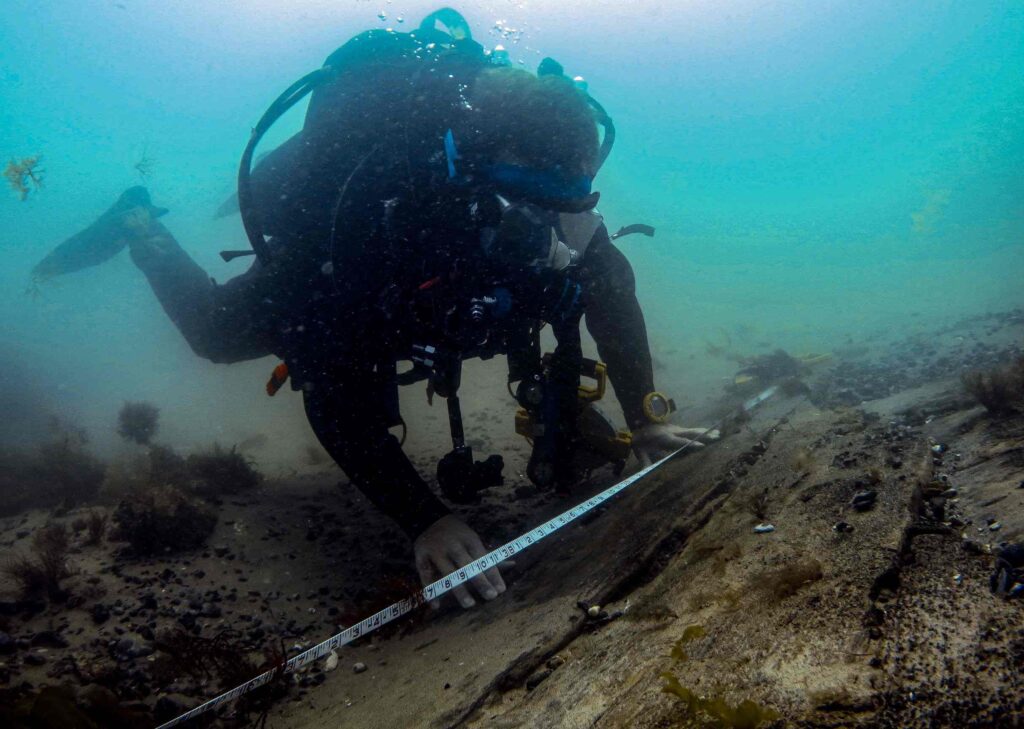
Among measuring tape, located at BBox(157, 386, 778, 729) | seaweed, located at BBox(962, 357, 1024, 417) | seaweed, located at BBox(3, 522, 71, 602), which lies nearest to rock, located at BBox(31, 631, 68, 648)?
seaweed, located at BBox(3, 522, 71, 602)

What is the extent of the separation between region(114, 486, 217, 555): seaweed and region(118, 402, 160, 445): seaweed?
225 inches

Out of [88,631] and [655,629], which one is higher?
[88,631]

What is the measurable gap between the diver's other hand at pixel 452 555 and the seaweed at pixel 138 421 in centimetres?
789

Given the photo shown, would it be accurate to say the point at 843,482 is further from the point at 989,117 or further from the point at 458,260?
the point at 989,117

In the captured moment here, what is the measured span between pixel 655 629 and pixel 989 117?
98.1 m

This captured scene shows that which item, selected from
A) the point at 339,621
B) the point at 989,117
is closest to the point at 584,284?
the point at 339,621

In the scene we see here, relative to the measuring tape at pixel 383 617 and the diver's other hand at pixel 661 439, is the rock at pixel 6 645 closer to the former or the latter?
the measuring tape at pixel 383 617

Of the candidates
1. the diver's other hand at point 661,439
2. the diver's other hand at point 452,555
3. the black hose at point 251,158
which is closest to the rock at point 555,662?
the diver's other hand at point 452,555

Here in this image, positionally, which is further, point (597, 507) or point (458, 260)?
point (597, 507)

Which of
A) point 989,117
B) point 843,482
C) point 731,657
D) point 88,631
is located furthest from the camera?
point 989,117

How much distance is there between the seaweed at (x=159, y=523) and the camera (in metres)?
3.43

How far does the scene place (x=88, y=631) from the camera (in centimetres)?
268

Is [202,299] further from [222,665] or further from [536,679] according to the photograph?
[536,679]

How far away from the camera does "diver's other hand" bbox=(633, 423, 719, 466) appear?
388 cm
